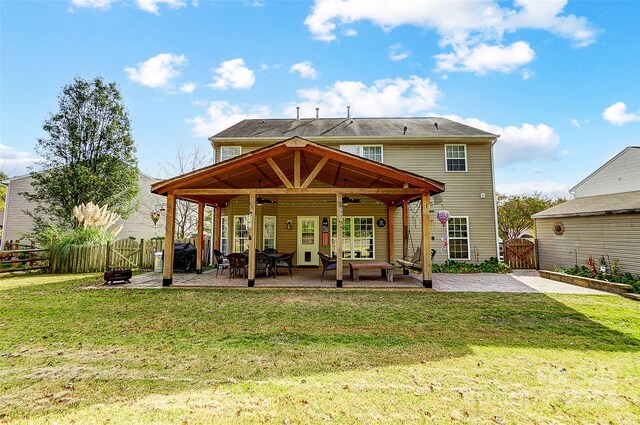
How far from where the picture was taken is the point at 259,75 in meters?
13.0

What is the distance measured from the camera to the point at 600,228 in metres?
10.3

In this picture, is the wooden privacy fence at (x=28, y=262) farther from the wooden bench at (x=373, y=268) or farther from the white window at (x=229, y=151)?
the wooden bench at (x=373, y=268)

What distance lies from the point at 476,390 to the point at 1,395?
4.48 meters

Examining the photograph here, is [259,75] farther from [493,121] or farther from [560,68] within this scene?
[560,68]

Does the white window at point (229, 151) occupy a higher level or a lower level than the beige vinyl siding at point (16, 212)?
higher

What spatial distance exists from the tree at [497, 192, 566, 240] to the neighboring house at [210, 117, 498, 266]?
33.0 ft

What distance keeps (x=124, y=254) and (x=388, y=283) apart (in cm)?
1037

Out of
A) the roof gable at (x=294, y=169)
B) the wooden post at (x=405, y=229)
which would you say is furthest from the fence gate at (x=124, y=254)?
the wooden post at (x=405, y=229)

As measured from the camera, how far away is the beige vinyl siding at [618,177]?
1428cm

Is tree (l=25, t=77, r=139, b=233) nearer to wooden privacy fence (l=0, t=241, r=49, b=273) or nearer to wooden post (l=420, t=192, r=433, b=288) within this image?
wooden privacy fence (l=0, t=241, r=49, b=273)

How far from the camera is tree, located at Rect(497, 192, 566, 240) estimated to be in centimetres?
2011

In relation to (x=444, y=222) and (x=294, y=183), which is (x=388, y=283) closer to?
(x=294, y=183)

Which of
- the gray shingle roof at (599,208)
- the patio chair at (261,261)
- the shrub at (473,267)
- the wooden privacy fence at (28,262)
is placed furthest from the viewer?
the shrub at (473,267)

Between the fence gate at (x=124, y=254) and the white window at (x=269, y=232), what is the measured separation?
5089 mm
